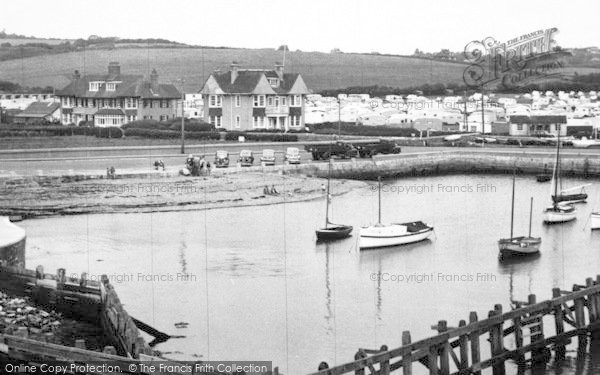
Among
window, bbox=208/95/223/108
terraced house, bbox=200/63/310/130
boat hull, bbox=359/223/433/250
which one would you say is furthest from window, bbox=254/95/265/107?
boat hull, bbox=359/223/433/250

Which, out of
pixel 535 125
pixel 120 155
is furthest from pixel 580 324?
pixel 535 125

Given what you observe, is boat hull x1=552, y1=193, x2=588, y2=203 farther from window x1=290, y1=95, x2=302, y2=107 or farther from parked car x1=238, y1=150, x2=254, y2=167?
window x1=290, y1=95, x2=302, y2=107

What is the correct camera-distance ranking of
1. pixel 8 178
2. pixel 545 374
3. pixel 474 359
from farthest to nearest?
1. pixel 8 178
2. pixel 545 374
3. pixel 474 359

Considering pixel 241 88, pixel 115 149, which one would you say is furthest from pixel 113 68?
pixel 115 149

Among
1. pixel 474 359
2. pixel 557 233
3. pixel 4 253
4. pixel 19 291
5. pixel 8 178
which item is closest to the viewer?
pixel 474 359

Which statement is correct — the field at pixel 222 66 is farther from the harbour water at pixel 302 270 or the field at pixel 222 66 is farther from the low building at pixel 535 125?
the harbour water at pixel 302 270

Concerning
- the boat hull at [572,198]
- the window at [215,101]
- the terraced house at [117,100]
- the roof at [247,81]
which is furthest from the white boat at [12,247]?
the terraced house at [117,100]

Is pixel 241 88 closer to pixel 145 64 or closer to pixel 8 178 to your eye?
pixel 8 178
